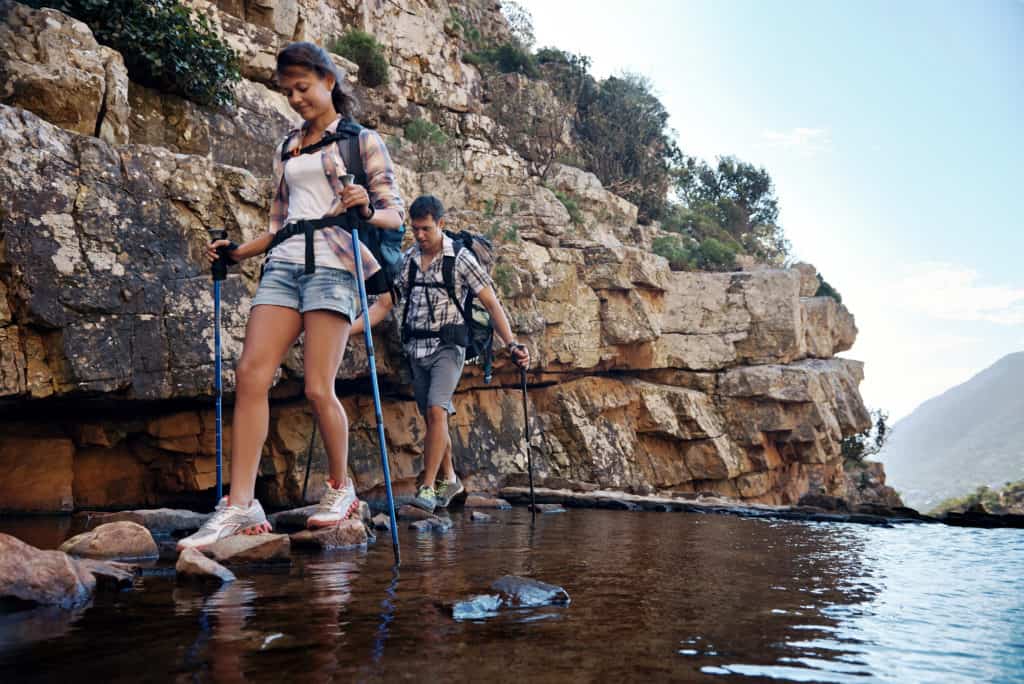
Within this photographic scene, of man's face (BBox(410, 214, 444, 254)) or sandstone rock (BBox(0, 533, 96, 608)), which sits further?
man's face (BBox(410, 214, 444, 254))

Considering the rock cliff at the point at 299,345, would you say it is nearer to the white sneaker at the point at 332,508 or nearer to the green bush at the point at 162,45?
the green bush at the point at 162,45

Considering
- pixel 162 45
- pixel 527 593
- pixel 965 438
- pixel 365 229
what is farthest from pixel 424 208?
pixel 965 438

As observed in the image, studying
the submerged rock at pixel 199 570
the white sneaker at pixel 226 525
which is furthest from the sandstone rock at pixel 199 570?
the white sneaker at pixel 226 525

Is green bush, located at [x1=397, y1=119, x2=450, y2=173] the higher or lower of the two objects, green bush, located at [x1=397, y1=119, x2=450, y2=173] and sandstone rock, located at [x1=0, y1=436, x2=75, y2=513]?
the higher

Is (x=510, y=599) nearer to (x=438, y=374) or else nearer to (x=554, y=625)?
(x=554, y=625)

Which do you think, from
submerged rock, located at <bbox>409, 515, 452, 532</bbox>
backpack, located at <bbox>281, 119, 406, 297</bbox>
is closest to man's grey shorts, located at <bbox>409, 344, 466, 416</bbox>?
submerged rock, located at <bbox>409, 515, 452, 532</bbox>

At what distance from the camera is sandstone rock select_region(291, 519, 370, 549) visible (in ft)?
14.0

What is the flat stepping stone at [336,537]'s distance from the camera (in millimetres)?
4281

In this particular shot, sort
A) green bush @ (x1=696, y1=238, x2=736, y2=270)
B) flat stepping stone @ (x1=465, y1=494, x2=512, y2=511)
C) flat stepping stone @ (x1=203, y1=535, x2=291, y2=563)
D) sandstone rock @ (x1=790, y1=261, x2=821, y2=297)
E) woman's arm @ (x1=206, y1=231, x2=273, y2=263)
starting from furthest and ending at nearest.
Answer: sandstone rock @ (x1=790, y1=261, x2=821, y2=297) < green bush @ (x1=696, y1=238, x2=736, y2=270) < flat stepping stone @ (x1=465, y1=494, x2=512, y2=511) < woman's arm @ (x1=206, y1=231, x2=273, y2=263) < flat stepping stone @ (x1=203, y1=535, x2=291, y2=563)

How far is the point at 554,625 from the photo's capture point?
235 cm

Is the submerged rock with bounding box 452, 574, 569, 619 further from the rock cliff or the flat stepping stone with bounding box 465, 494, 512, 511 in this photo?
the flat stepping stone with bounding box 465, 494, 512, 511

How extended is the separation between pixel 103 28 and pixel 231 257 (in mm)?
4692

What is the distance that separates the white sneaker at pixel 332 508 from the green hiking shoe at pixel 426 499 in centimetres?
188

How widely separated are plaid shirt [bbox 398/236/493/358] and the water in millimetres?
2881
